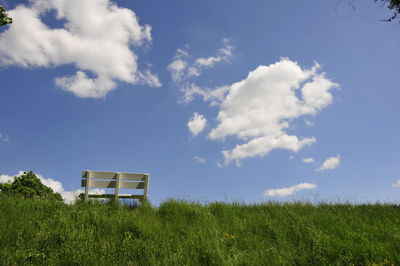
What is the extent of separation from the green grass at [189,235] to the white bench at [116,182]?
1568 millimetres

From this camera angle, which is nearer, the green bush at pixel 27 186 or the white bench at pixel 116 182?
the white bench at pixel 116 182

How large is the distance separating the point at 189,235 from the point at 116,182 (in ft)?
19.0

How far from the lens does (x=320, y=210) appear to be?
11.4 meters

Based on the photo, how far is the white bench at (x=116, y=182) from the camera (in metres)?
12.3

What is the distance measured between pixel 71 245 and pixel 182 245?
2414mm

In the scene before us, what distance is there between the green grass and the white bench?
5.14 ft

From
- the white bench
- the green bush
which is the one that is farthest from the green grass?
the green bush

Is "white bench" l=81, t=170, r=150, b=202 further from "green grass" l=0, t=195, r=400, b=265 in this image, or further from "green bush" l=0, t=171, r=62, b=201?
"green bush" l=0, t=171, r=62, b=201

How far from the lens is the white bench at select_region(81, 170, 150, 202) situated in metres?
12.3

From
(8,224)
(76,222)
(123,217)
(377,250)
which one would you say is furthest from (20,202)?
(377,250)

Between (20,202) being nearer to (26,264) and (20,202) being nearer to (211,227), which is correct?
(26,264)

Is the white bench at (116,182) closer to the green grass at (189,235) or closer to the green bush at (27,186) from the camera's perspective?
the green grass at (189,235)

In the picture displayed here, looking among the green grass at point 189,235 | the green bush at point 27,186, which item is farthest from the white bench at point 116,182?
the green bush at point 27,186

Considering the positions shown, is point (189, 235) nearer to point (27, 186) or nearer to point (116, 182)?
point (116, 182)
